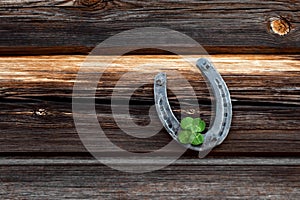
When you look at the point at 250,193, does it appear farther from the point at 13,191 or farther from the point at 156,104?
the point at 13,191

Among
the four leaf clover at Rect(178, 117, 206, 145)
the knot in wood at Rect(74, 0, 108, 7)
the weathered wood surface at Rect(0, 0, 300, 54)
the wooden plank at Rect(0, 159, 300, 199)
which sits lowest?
the wooden plank at Rect(0, 159, 300, 199)

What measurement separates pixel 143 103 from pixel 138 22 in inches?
9.0

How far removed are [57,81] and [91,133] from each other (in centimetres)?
17

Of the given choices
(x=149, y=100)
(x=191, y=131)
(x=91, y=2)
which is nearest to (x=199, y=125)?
(x=191, y=131)

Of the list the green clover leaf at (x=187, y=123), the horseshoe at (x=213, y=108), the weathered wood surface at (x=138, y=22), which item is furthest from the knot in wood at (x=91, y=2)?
the green clover leaf at (x=187, y=123)

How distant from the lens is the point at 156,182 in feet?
4.91

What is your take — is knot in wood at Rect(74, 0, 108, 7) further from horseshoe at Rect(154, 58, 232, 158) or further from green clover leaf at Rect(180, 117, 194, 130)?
green clover leaf at Rect(180, 117, 194, 130)

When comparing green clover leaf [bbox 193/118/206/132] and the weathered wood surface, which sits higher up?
the weathered wood surface

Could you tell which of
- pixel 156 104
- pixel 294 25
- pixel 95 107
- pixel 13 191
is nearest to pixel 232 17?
pixel 294 25

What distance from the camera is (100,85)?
151 cm

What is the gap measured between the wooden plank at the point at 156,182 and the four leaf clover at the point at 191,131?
0.08 metres

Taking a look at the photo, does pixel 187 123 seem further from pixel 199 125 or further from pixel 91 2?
pixel 91 2

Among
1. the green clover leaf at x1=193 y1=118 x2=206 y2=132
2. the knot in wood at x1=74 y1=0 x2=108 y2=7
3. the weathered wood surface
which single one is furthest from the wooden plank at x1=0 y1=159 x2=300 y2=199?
the knot in wood at x1=74 y1=0 x2=108 y2=7

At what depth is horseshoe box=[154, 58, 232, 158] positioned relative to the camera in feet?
4.83
